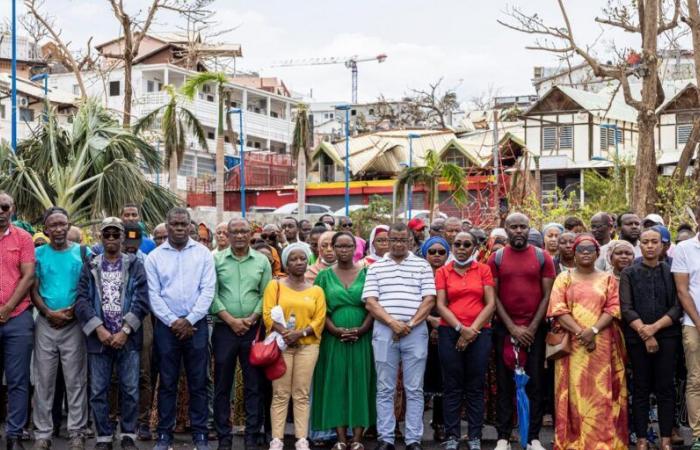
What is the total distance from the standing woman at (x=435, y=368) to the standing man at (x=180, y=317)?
2126 millimetres

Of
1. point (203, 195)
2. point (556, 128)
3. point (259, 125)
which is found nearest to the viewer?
point (556, 128)

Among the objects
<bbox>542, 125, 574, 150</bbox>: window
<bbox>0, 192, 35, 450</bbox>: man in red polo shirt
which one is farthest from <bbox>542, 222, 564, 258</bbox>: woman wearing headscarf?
<bbox>542, 125, 574, 150</bbox>: window

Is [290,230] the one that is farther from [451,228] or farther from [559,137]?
[559,137]

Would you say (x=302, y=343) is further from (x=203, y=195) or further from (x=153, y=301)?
(x=203, y=195)

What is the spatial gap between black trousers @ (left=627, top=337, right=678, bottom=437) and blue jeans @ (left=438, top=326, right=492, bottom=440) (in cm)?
129

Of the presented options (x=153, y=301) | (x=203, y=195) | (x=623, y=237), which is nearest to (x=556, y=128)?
(x=203, y=195)

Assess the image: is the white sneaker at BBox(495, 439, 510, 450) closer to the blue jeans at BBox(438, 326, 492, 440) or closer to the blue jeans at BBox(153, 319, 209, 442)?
the blue jeans at BBox(438, 326, 492, 440)

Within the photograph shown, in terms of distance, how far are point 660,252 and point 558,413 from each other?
5.53 feet

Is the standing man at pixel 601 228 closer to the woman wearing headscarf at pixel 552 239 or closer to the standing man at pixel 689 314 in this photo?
the woman wearing headscarf at pixel 552 239

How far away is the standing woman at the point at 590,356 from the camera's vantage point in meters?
8.47

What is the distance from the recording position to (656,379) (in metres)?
8.62

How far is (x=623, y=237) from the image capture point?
10328 millimetres

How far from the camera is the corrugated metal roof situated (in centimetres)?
5347

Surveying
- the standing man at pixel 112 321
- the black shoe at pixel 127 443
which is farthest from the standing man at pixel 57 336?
the black shoe at pixel 127 443
